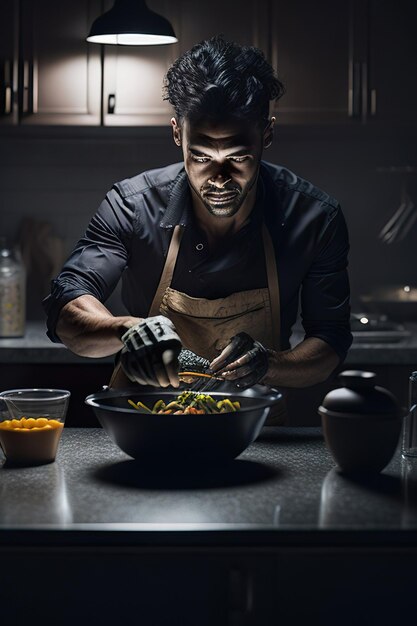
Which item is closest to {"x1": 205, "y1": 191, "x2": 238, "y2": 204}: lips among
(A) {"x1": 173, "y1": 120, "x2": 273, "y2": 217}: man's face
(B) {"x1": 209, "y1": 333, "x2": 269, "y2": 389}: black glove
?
(A) {"x1": 173, "y1": 120, "x2": 273, "y2": 217}: man's face

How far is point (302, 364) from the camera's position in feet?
7.31

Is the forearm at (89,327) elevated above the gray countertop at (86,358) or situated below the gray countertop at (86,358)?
above

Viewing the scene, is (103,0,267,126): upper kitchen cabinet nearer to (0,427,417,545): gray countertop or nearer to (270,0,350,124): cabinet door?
(270,0,350,124): cabinet door

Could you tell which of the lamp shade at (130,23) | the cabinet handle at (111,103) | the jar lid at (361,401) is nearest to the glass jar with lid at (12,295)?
the cabinet handle at (111,103)

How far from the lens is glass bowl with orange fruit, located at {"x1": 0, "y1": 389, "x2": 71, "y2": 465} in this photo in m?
1.74

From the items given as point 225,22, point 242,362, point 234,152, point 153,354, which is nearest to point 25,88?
point 225,22

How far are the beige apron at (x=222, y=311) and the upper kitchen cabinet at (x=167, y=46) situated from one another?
125 cm

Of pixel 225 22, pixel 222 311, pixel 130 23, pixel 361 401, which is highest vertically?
pixel 225 22

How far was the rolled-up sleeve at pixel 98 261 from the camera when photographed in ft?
7.15

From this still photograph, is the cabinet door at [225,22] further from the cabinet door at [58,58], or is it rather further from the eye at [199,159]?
the eye at [199,159]

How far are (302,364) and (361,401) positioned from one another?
60cm
